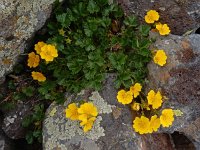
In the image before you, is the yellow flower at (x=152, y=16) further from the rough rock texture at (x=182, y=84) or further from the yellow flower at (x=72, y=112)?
the yellow flower at (x=72, y=112)

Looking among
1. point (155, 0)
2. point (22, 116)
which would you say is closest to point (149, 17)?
point (155, 0)

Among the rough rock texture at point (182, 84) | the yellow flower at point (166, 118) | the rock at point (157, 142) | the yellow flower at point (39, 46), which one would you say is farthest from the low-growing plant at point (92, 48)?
the rock at point (157, 142)

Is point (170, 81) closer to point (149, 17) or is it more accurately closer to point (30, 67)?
point (149, 17)

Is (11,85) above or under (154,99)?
under

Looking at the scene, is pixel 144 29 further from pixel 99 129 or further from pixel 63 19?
pixel 99 129

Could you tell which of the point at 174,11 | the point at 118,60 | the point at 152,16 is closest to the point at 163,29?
the point at 152,16

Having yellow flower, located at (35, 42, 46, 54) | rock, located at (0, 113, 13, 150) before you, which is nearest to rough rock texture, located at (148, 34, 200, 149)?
yellow flower, located at (35, 42, 46, 54)

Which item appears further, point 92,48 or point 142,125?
point 92,48
